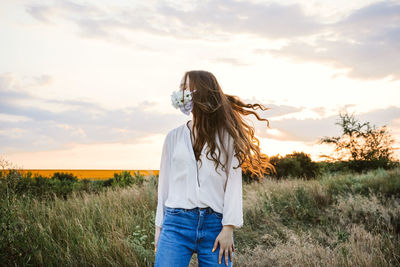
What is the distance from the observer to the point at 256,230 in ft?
21.8

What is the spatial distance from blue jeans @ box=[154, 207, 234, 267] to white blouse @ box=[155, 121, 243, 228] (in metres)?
0.07

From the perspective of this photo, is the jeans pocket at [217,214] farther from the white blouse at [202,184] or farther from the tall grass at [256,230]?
the tall grass at [256,230]

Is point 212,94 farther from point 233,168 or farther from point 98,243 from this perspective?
point 98,243

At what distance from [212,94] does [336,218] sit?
18.1 ft

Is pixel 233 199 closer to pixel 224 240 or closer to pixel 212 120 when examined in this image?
pixel 224 240

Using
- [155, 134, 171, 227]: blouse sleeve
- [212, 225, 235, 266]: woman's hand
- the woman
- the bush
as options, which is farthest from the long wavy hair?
the bush

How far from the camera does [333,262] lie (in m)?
4.09

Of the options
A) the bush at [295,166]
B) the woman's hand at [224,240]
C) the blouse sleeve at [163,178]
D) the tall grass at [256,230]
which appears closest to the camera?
the woman's hand at [224,240]

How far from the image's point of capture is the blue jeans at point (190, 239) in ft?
7.73

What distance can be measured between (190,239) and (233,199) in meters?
0.41

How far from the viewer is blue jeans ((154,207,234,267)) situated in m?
2.36

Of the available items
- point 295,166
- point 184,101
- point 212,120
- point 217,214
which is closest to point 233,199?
point 217,214

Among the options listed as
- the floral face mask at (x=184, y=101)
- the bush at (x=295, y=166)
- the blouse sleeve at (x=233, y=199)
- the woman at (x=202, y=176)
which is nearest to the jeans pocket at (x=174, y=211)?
the woman at (x=202, y=176)

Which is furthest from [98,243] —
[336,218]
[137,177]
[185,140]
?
[137,177]
